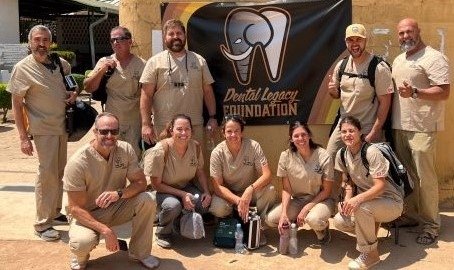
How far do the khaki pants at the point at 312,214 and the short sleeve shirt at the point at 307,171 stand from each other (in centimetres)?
11

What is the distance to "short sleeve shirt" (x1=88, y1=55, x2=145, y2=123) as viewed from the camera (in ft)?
16.3

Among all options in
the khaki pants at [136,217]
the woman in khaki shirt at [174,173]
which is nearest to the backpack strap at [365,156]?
the woman in khaki shirt at [174,173]

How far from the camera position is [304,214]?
14.3ft

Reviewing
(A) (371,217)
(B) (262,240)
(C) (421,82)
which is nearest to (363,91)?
(C) (421,82)

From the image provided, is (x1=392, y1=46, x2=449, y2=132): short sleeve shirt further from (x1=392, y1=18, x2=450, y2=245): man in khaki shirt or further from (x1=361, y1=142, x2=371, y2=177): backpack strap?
(x1=361, y1=142, x2=371, y2=177): backpack strap

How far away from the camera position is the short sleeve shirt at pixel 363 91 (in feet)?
14.7

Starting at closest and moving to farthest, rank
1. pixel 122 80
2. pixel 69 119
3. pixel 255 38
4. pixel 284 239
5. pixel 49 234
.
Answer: pixel 284 239, pixel 49 234, pixel 69 119, pixel 122 80, pixel 255 38

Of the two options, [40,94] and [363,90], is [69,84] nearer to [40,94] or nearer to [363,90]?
[40,94]

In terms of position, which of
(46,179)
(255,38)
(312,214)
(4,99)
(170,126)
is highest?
(255,38)

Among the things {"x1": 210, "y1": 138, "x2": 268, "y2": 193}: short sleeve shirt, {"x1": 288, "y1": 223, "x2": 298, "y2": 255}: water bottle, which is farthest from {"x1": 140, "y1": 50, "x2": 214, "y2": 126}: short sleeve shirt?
{"x1": 288, "y1": 223, "x2": 298, "y2": 255}: water bottle

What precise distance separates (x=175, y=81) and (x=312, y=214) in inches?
67.4

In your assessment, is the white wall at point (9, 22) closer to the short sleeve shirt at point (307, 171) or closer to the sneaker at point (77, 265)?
the sneaker at point (77, 265)

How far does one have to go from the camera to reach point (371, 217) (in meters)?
4.08

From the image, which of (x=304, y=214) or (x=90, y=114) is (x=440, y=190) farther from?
(x=90, y=114)
